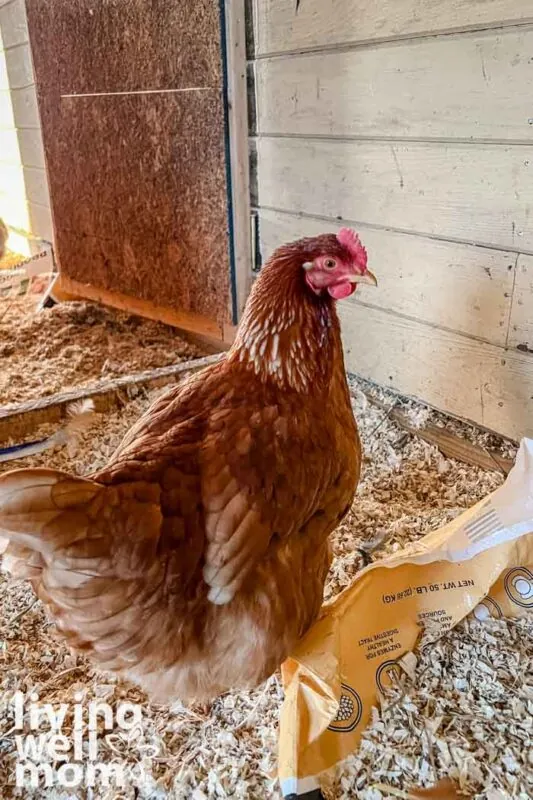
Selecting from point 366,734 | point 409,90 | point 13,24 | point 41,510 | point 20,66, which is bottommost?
point 366,734

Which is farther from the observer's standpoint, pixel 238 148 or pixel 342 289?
pixel 238 148

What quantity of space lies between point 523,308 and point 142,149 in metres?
1.67

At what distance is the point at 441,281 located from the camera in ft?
5.46

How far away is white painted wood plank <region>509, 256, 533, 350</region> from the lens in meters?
1.46

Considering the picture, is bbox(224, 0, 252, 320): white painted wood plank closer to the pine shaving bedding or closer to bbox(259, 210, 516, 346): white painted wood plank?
bbox(259, 210, 516, 346): white painted wood plank

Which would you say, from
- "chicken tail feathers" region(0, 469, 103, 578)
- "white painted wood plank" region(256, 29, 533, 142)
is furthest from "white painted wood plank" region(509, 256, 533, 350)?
"chicken tail feathers" region(0, 469, 103, 578)

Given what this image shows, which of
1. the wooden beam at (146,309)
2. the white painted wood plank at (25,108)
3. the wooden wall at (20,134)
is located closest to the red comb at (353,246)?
the wooden beam at (146,309)

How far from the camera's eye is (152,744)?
1084 millimetres

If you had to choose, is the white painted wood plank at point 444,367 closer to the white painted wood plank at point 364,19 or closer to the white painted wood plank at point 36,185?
the white painted wood plank at point 364,19

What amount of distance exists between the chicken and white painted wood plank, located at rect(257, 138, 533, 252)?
539 millimetres

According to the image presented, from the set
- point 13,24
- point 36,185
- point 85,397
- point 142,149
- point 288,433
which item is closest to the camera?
point 288,433

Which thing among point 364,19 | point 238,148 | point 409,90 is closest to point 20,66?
point 238,148

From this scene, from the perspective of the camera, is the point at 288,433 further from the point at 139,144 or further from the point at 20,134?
the point at 20,134

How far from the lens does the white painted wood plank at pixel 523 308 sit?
57.4 inches
